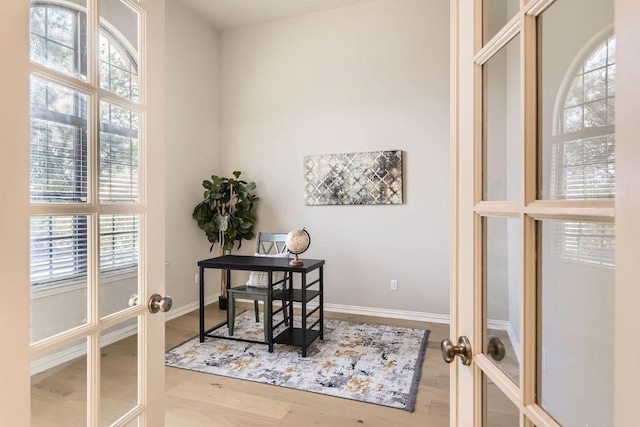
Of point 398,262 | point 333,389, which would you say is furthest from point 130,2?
point 398,262

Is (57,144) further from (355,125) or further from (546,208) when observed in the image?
(355,125)

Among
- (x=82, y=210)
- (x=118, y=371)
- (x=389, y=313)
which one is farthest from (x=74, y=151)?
(x=389, y=313)

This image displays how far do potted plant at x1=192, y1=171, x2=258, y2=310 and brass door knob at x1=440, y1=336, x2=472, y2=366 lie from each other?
11.3ft

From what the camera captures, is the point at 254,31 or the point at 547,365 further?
the point at 254,31

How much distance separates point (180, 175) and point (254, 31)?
2124mm

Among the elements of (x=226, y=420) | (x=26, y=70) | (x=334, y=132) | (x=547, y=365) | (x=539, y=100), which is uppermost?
(x=334, y=132)

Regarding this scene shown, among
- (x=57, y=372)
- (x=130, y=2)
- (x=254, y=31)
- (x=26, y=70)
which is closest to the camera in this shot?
(x=26, y=70)

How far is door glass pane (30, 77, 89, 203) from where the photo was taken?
0.79 metres

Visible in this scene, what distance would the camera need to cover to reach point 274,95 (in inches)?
173

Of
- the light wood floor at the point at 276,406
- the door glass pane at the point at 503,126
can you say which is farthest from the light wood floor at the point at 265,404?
the door glass pane at the point at 503,126

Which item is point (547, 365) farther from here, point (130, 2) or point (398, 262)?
point (398, 262)

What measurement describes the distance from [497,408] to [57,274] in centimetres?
108

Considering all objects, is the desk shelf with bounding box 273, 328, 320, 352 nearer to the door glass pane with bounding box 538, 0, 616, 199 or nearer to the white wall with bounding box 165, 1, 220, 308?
the white wall with bounding box 165, 1, 220, 308

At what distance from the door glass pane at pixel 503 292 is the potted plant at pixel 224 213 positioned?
355 centimetres
